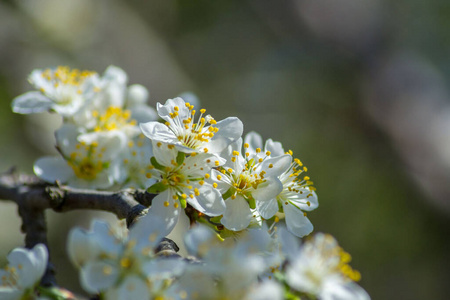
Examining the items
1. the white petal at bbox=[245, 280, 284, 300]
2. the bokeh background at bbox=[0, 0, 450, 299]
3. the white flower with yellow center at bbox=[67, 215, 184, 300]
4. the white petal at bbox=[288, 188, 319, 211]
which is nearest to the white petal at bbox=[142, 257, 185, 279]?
the white flower with yellow center at bbox=[67, 215, 184, 300]

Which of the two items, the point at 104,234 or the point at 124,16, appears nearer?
the point at 104,234

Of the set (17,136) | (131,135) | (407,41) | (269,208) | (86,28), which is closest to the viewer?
(269,208)

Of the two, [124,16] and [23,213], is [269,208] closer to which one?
[23,213]

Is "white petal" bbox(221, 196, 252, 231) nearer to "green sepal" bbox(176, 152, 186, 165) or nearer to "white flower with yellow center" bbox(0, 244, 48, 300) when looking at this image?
"green sepal" bbox(176, 152, 186, 165)

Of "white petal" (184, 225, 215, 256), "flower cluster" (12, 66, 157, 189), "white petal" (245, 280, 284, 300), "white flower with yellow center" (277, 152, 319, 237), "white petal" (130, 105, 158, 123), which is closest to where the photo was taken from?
"white petal" (245, 280, 284, 300)

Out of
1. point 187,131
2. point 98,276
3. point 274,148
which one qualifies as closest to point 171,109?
point 187,131

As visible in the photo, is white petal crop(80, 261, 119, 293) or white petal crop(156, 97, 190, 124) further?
white petal crop(156, 97, 190, 124)

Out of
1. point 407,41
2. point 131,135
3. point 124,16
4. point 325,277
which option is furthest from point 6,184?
point 407,41
